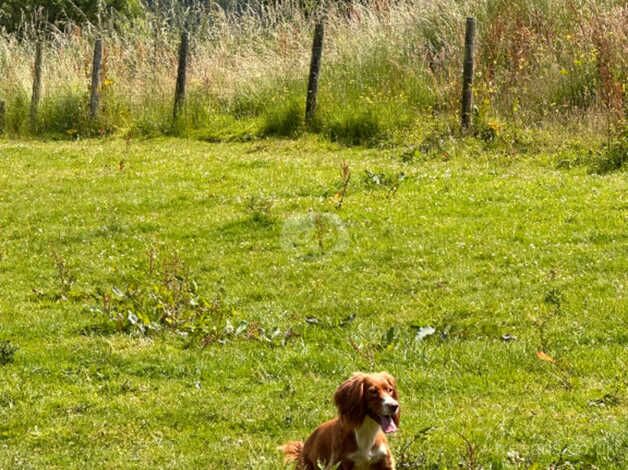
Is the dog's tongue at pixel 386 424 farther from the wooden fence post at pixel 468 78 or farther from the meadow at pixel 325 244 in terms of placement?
the wooden fence post at pixel 468 78

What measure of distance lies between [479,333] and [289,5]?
1646cm

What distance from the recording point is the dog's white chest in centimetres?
631

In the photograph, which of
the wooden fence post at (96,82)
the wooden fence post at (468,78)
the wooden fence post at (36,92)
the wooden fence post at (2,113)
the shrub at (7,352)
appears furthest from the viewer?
the wooden fence post at (2,113)

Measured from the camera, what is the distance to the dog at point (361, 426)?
6188 millimetres

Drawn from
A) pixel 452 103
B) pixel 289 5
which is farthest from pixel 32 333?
pixel 289 5

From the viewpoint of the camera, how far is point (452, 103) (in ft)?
63.5

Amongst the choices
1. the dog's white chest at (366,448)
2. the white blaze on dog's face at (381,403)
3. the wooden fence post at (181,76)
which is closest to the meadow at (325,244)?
the wooden fence post at (181,76)

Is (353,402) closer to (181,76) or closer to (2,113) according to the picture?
(181,76)

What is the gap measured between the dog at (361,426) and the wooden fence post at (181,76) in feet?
53.4

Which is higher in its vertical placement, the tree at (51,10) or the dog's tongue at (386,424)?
the tree at (51,10)

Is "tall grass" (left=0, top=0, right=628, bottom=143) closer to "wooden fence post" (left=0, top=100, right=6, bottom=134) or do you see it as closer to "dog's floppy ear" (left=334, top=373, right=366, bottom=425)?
"wooden fence post" (left=0, top=100, right=6, bottom=134)

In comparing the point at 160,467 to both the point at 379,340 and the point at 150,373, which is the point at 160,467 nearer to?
the point at 150,373

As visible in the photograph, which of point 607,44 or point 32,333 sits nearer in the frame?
point 32,333

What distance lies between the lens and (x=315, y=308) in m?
10.9
